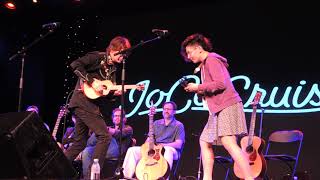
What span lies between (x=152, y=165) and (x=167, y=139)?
0.73 meters

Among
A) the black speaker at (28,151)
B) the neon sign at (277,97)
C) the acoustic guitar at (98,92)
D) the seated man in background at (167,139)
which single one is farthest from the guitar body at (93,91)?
the neon sign at (277,97)

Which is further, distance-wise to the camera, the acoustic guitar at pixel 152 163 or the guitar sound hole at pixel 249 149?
the acoustic guitar at pixel 152 163

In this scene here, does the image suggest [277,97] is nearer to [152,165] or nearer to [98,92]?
[152,165]

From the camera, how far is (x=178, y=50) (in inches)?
346

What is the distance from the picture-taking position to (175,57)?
8.80 metres

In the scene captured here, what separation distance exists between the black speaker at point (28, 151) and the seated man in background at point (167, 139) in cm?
367

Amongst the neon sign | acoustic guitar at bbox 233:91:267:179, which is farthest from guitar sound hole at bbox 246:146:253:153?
the neon sign

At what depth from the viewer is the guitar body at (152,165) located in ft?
23.1

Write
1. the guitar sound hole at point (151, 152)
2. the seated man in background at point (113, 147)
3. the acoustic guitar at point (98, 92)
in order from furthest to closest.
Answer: the seated man in background at point (113, 147), the guitar sound hole at point (151, 152), the acoustic guitar at point (98, 92)

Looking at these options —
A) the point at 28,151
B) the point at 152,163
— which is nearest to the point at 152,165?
the point at 152,163

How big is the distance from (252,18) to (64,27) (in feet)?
13.4

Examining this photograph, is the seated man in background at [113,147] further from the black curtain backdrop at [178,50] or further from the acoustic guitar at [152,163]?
the black curtain backdrop at [178,50]

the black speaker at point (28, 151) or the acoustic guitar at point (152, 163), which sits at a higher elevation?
the black speaker at point (28, 151)

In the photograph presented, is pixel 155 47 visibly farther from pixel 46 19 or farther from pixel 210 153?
pixel 210 153
